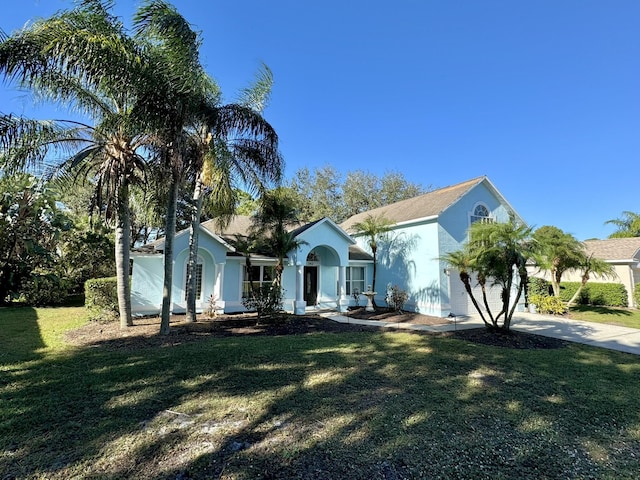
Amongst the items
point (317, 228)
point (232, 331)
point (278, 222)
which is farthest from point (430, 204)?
point (232, 331)

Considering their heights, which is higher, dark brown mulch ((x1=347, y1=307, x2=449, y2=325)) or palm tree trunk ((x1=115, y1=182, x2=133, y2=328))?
palm tree trunk ((x1=115, y1=182, x2=133, y2=328))

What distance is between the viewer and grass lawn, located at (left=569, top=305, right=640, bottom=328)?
1464cm

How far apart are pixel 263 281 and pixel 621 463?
15.7 m

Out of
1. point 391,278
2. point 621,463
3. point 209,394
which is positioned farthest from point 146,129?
point 391,278

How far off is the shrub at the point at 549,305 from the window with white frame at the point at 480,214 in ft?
17.3

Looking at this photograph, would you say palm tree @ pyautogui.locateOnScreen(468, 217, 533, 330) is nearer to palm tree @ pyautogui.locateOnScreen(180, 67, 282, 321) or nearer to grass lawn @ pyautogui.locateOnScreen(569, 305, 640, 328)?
grass lawn @ pyautogui.locateOnScreen(569, 305, 640, 328)

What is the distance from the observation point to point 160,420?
4.64 meters

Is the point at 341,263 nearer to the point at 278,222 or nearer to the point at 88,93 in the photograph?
the point at 278,222

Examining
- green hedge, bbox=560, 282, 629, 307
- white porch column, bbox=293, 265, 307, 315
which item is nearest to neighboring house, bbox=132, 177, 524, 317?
white porch column, bbox=293, 265, 307, 315

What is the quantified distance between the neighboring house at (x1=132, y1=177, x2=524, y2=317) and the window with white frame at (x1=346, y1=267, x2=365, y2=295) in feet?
0.21

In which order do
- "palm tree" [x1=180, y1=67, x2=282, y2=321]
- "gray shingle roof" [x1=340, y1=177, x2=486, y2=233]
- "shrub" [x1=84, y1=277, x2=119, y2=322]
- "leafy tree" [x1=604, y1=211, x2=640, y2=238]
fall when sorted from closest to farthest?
"palm tree" [x1=180, y1=67, x2=282, y2=321] < "shrub" [x1=84, y1=277, x2=119, y2=322] < "gray shingle roof" [x1=340, y1=177, x2=486, y2=233] < "leafy tree" [x1=604, y1=211, x2=640, y2=238]

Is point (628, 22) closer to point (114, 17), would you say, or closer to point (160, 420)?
point (114, 17)

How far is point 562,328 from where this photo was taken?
13328 mm

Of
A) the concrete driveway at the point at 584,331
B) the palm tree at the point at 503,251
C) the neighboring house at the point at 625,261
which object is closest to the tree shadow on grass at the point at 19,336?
the palm tree at the point at 503,251
